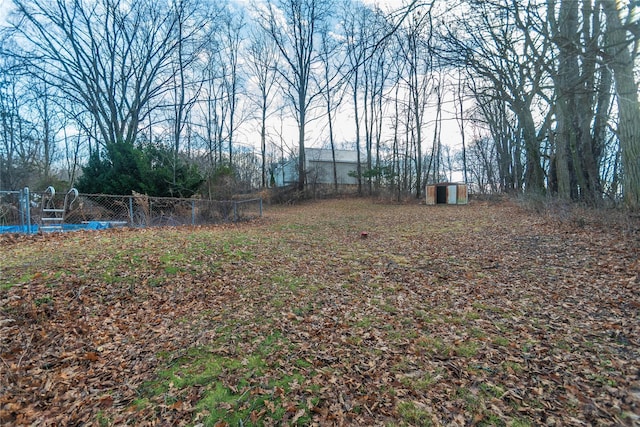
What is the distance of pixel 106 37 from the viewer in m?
15.6

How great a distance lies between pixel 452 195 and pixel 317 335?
15.9 metres

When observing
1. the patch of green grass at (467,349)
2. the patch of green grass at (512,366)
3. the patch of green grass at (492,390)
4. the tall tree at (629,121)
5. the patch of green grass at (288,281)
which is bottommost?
the patch of green grass at (492,390)

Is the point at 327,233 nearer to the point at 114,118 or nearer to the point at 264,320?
the point at 264,320

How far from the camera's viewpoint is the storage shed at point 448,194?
17109 millimetres

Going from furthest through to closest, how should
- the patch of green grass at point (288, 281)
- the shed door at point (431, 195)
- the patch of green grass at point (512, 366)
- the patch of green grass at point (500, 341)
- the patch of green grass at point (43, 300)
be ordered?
the shed door at point (431, 195) → the patch of green grass at point (288, 281) → the patch of green grass at point (43, 300) → the patch of green grass at point (500, 341) → the patch of green grass at point (512, 366)

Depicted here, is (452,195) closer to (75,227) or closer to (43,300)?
(75,227)

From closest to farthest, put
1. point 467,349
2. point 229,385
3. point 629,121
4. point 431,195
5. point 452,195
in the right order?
point 229,385, point 467,349, point 629,121, point 452,195, point 431,195

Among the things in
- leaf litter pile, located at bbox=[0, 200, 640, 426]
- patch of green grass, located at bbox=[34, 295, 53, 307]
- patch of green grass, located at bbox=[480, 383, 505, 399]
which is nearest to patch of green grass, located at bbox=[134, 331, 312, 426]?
leaf litter pile, located at bbox=[0, 200, 640, 426]

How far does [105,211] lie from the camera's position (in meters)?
10.0

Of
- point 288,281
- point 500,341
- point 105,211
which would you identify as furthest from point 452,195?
point 105,211

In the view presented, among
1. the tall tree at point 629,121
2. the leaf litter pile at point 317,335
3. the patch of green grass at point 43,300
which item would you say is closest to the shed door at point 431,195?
the tall tree at point 629,121

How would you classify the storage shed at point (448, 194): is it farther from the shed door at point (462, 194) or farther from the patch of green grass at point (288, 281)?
the patch of green grass at point (288, 281)

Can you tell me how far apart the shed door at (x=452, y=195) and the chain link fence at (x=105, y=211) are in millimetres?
11611

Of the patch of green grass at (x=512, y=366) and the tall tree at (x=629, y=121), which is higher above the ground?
the tall tree at (x=629, y=121)
